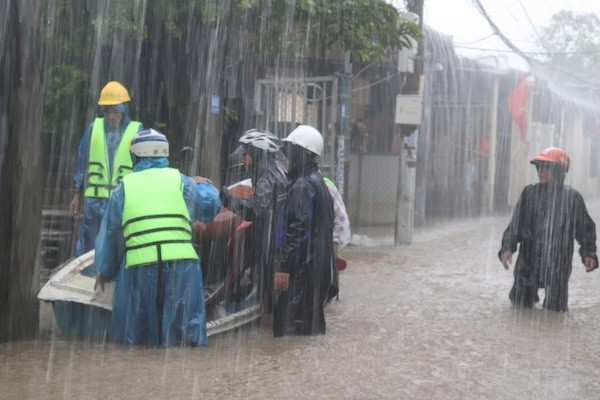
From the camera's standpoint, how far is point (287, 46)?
11.8 meters


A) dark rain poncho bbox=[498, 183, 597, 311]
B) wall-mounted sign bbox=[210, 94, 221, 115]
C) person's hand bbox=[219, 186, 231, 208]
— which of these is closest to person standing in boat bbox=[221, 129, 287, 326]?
person's hand bbox=[219, 186, 231, 208]

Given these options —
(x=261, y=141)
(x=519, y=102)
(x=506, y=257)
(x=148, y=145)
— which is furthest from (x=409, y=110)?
(x=519, y=102)

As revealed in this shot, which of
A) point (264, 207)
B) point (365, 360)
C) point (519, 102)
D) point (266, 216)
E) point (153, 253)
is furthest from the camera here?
point (519, 102)

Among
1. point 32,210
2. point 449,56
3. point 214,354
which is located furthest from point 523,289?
point 449,56

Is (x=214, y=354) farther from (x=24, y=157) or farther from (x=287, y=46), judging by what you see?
(x=287, y=46)

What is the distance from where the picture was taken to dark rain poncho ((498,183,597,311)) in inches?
376

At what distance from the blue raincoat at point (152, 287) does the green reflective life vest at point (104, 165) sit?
4.58 feet

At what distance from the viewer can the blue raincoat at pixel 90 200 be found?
8398 millimetres

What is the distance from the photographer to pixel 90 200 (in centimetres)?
839

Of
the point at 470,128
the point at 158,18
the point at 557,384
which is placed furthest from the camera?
the point at 470,128

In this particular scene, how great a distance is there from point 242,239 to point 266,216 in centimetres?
28

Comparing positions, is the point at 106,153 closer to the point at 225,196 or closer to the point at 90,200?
the point at 90,200

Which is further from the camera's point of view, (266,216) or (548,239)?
(548,239)

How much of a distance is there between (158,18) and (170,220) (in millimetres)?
4854
